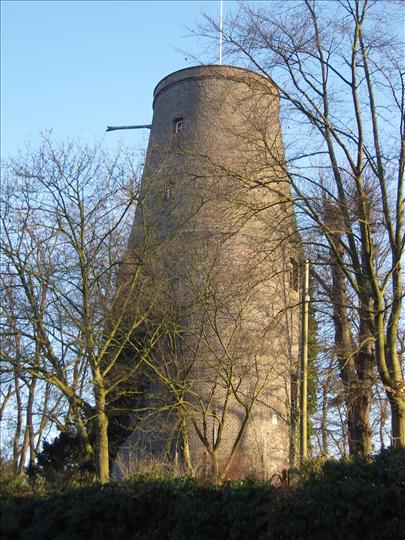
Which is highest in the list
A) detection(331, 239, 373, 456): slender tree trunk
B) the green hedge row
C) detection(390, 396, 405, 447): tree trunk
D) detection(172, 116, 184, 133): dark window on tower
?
detection(172, 116, 184, 133): dark window on tower

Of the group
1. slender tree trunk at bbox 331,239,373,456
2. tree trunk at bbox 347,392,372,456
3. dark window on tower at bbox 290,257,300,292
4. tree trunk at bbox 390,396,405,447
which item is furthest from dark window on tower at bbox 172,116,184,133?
tree trunk at bbox 390,396,405,447

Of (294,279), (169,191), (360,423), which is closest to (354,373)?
(360,423)

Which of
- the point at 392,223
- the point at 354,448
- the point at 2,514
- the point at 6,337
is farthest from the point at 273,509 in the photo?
the point at 6,337

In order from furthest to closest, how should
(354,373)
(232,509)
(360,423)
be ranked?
(360,423), (354,373), (232,509)

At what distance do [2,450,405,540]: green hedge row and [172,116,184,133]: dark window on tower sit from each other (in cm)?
1480

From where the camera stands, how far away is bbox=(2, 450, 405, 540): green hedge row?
613 centimetres

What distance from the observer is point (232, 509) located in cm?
768

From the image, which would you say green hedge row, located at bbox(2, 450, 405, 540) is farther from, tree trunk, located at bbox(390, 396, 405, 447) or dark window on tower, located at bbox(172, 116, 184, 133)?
dark window on tower, located at bbox(172, 116, 184, 133)

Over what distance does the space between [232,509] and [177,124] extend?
708 inches

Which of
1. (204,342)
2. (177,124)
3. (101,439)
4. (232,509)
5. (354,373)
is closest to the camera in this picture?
Result: (232,509)

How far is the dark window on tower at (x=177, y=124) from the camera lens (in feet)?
77.6

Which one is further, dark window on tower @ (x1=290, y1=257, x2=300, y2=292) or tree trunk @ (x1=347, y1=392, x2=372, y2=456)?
dark window on tower @ (x1=290, y1=257, x2=300, y2=292)

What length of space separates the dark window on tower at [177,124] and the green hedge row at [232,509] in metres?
14.8

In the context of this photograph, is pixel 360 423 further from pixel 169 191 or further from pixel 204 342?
pixel 169 191
